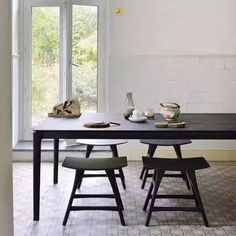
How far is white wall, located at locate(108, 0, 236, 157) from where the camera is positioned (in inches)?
201

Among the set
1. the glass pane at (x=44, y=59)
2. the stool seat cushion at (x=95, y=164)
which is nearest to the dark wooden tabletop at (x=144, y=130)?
the stool seat cushion at (x=95, y=164)

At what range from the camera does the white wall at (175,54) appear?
16.8ft

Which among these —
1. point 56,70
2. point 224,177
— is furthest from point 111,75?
point 224,177

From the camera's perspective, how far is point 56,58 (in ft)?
17.9

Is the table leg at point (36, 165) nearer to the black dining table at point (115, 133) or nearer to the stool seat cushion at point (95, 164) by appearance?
the black dining table at point (115, 133)

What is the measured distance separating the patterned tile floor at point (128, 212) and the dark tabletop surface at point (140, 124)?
25.4 inches

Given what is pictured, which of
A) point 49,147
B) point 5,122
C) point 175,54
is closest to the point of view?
point 5,122

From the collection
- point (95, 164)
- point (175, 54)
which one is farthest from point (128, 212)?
point (175, 54)

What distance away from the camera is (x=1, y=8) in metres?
1.29

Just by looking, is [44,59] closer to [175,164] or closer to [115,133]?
[115,133]

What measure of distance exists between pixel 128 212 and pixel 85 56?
2.49m

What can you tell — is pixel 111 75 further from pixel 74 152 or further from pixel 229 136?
pixel 229 136

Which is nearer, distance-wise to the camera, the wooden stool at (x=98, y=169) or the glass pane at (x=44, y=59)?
the wooden stool at (x=98, y=169)

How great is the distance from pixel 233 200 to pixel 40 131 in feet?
5.57
